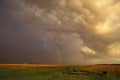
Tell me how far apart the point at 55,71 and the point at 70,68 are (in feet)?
7.37

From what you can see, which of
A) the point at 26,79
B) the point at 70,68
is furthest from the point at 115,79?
the point at 26,79

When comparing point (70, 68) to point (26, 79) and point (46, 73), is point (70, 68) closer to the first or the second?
point (46, 73)

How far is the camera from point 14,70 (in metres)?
31.0

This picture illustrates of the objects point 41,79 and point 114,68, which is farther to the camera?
point 114,68

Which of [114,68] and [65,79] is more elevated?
[114,68]

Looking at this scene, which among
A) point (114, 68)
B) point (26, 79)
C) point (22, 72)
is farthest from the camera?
point (114, 68)

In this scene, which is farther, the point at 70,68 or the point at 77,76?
the point at 70,68

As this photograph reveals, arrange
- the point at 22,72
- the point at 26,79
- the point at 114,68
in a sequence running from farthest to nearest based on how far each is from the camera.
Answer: the point at 114,68
the point at 22,72
the point at 26,79

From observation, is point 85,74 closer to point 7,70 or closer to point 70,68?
point 70,68

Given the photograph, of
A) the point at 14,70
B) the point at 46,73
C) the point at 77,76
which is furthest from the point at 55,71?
the point at 14,70

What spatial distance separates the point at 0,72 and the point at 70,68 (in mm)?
9862

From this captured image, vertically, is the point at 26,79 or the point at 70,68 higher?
the point at 70,68

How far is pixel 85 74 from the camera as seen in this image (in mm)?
30625

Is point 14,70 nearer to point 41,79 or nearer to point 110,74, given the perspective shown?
point 41,79
